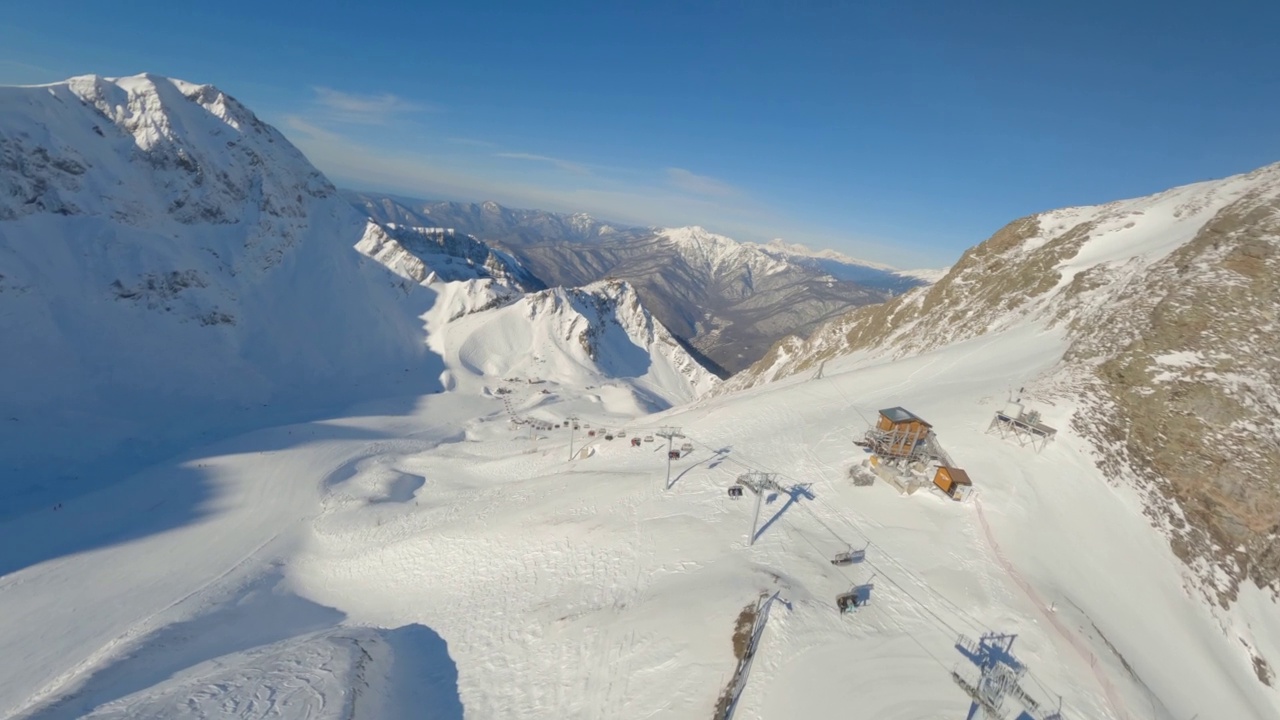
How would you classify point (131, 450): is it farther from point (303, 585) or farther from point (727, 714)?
point (727, 714)

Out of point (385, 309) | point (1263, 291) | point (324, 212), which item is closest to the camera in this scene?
point (1263, 291)

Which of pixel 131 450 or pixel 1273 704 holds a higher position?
pixel 1273 704

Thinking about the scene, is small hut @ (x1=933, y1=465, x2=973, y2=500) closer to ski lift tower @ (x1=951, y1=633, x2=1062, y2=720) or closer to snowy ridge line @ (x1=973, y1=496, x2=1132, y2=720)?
snowy ridge line @ (x1=973, y1=496, x2=1132, y2=720)

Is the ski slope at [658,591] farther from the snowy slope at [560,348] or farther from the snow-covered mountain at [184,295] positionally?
the snowy slope at [560,348]

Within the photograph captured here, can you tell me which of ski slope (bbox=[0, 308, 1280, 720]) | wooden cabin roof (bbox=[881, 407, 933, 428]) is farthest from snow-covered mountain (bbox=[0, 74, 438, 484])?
wooden cabin roof (bbox=[881, 407, 933, 428])

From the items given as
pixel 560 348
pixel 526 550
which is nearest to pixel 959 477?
pixel 526 550

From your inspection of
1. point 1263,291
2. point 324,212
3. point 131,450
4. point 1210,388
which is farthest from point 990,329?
point 324,212

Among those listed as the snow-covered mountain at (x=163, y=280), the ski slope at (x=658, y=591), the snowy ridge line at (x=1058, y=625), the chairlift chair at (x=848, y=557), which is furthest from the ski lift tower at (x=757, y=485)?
the snow-covered mountain at (x=163, y=280)
